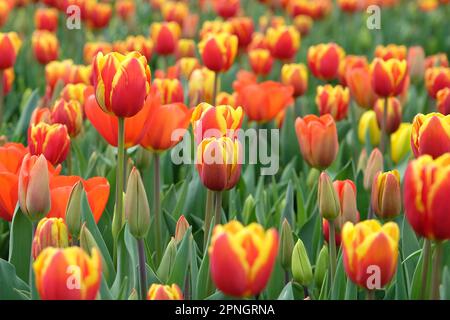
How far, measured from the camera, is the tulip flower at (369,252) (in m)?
1.39

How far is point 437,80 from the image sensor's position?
288cm

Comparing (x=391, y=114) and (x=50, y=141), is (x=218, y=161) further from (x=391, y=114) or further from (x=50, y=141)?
(x=391, y=114)

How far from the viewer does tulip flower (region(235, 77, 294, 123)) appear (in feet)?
9.50

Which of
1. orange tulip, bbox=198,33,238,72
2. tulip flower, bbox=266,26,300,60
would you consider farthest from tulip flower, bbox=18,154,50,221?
tulip flower, bbox=266,26,300,60

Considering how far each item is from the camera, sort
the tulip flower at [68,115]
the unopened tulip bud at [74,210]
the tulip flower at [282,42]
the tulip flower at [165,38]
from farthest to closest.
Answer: the tulip flower at [165,38] → the tulip flower at [282,42] → the tulip flower at [68,115] → the unopened tulip bud at [74,210]

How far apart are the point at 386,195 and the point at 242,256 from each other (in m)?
0.74

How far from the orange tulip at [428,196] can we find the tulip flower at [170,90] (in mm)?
→ 1421

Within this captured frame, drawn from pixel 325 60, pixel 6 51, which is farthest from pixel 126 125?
pixel 325 60

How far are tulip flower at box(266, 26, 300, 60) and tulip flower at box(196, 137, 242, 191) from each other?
187 cm

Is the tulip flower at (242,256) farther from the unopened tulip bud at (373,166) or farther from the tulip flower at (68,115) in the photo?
the tulip flower at (68,115)

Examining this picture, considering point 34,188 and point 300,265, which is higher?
point 34,188

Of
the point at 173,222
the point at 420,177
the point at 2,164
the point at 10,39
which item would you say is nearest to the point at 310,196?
the point at 173,222

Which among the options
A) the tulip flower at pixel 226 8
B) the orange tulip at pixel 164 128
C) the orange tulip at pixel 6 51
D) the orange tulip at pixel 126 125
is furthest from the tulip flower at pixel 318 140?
the tulip flower at pixel 226 8

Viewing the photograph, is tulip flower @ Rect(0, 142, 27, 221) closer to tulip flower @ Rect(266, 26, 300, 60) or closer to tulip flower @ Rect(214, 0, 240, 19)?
tulip flower @ Rect(266, 26, 300, 60)
